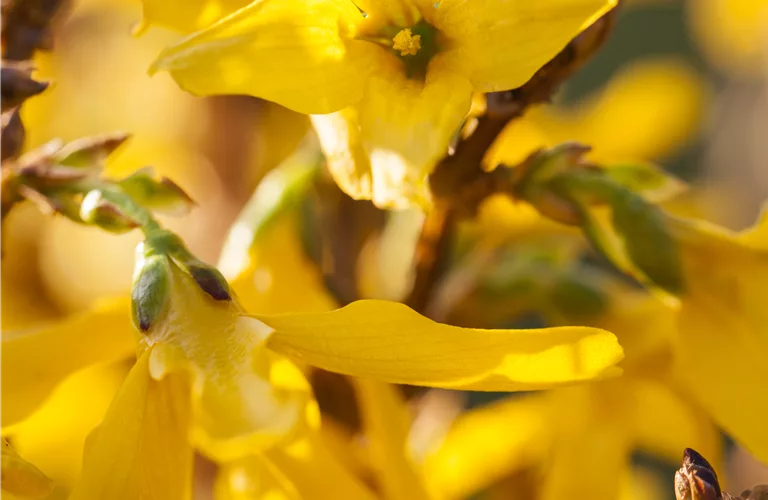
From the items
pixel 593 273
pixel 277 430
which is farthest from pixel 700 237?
pixel 277 430

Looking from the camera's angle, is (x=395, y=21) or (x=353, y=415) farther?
(x=353, y=415)

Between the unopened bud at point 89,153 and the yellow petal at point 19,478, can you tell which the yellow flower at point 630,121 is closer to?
the unopened bud at point 89,153

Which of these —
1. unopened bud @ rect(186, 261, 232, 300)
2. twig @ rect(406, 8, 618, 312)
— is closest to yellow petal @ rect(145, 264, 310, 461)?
unopened bud @ rect(186, 261, 232, 300)

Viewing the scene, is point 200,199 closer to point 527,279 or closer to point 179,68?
point 527,279

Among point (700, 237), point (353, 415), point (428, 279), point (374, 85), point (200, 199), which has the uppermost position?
point (374, 85)

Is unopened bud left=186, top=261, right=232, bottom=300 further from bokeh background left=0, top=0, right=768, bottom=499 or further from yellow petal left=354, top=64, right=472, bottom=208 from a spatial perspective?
bokeh background left=0, top=0, right=768, bottom=499

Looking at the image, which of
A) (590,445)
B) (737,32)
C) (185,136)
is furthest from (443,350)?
(737,32)

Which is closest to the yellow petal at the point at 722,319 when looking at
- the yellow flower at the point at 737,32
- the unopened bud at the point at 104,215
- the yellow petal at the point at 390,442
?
the yellow petal at the point at 390,442
